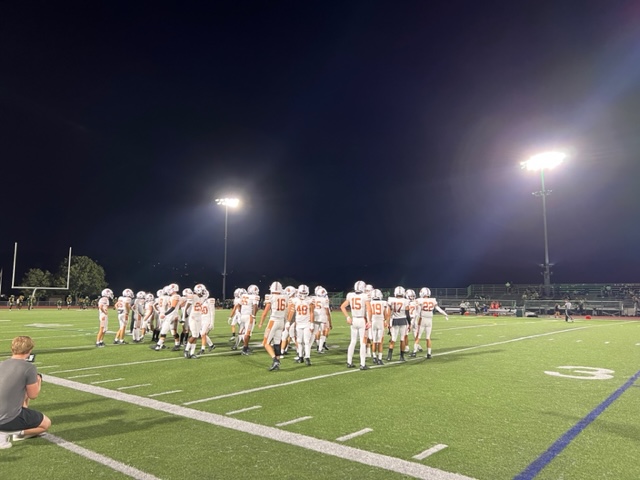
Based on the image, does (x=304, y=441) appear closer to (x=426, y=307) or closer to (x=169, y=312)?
(x=426, y=307)

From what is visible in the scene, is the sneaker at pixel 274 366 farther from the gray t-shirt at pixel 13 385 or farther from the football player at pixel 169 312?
the gray t-shirt at pixel 13 385

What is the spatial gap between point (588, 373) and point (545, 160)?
3863cm

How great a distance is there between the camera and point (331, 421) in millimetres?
5840

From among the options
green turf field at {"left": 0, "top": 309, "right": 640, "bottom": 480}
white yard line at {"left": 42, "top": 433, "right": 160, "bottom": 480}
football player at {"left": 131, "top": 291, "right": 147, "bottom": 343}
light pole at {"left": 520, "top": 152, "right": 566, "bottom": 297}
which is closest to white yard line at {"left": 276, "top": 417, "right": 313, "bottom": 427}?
green turf field at {"left": 0, "top": 309, "right": 640, "bottom": 480}

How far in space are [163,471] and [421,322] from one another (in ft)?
31.1

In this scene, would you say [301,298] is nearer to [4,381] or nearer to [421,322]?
[421,322]

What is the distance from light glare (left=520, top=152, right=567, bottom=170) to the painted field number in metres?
37.5

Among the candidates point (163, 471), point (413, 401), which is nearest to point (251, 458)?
point (163, 471)

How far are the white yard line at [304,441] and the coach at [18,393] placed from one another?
1840 millimetres

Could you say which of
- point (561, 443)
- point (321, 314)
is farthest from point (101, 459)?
point (321, 314)

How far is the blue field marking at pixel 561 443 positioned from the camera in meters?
4.21

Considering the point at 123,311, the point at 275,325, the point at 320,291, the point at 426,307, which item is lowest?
the point at 275,325

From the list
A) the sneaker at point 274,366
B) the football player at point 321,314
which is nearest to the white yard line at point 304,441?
the sneaker at point 274,366

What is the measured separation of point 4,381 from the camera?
4703mm
